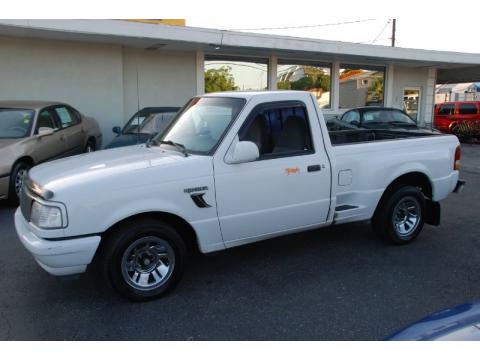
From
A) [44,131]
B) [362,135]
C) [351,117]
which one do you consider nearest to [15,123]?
[44,131]

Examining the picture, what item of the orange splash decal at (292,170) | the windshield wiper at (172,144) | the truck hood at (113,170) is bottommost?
the orange splash decal at (292,170)

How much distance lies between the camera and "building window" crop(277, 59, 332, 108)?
16.2 metres

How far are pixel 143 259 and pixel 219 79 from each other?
468 inches

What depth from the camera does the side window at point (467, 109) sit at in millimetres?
19625

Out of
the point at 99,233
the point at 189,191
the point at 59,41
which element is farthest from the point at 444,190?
the point at 59,41

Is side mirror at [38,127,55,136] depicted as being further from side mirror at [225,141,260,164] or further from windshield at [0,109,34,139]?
side mirror at [225,141,260,164]

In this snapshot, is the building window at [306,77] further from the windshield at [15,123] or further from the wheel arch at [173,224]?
the wheel arch at [173,224]

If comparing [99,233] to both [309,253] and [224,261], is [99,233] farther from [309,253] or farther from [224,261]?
[309,253]

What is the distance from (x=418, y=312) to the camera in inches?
143

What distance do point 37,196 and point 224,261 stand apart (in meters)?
2.09

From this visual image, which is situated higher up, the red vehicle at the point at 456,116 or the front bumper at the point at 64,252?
the red vehicle at the point at 456,116

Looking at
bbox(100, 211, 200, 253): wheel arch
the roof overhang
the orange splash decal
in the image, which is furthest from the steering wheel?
the orange splash decal

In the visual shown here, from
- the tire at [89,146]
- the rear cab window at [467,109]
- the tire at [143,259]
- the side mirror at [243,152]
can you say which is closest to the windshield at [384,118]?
the tire at [89,146]

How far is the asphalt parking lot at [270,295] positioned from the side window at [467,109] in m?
16.5
